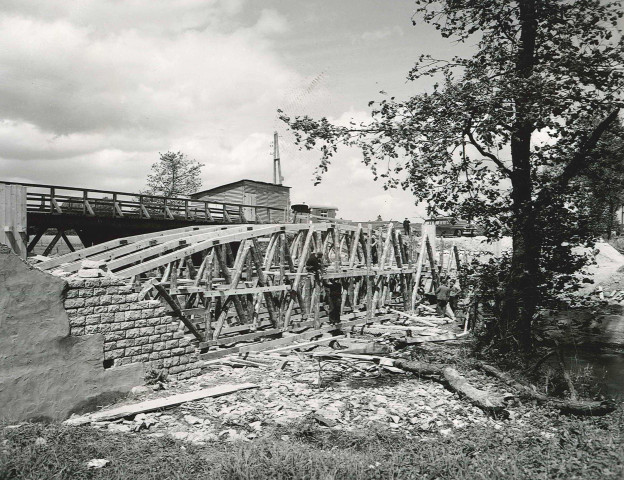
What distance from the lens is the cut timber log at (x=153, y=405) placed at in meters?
6.80

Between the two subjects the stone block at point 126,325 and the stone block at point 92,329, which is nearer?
the stone block at point 92,329

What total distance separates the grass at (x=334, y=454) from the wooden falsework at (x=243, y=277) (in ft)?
10.9

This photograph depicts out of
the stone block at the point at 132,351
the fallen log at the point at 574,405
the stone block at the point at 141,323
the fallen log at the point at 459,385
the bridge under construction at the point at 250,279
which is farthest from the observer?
the bridge under construction at the point at 250,279

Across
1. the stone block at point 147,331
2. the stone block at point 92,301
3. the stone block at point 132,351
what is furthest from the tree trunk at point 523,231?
the stone block at point 92,301

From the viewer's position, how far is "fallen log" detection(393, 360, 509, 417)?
7.03 metres

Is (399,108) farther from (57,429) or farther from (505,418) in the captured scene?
(57,429)

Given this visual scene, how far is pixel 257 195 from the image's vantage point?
113 ft

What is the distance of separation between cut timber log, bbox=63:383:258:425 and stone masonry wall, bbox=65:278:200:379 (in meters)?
0.93

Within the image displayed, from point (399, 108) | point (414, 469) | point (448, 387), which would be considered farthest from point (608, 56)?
point (414, 469)

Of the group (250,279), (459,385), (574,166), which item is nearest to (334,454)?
(459,385)

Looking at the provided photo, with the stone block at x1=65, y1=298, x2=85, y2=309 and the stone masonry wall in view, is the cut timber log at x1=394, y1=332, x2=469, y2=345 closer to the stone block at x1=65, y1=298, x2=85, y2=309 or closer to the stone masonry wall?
the stone masonry wall

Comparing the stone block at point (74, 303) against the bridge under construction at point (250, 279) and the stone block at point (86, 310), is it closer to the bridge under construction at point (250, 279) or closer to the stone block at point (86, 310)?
the stone block at point (86, 310)

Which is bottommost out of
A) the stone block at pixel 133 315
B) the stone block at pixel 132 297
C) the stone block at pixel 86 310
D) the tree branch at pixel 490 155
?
the stone block at pixel 133 315

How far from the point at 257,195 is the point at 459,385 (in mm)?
27958
